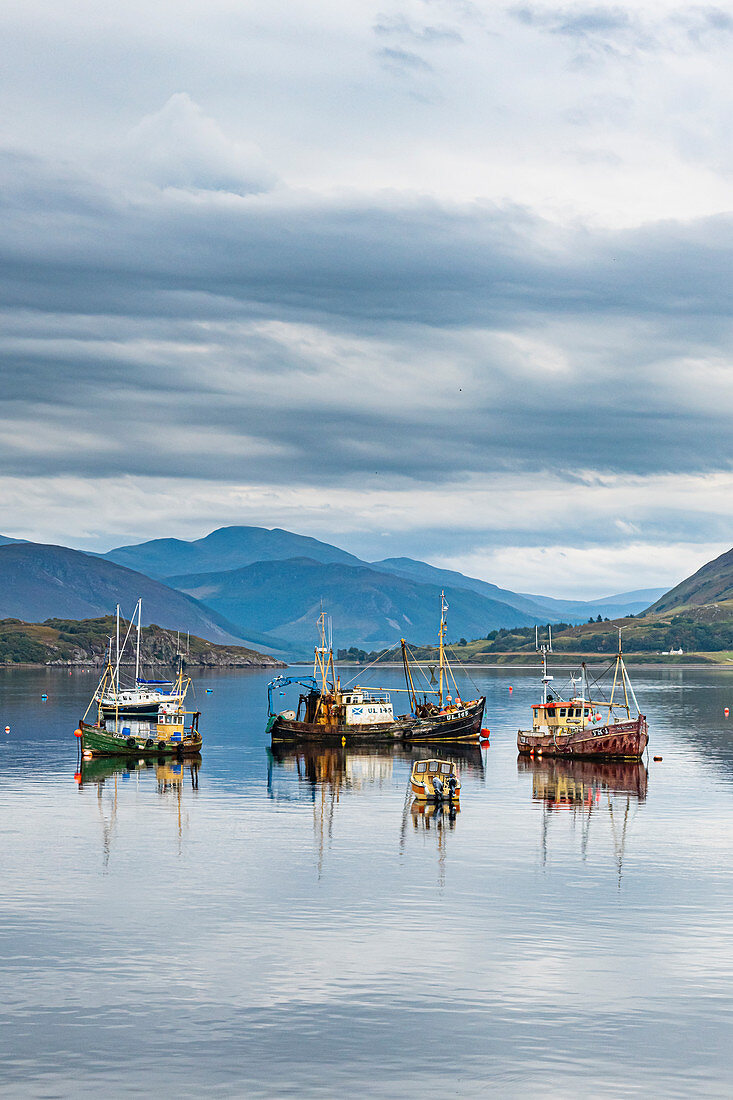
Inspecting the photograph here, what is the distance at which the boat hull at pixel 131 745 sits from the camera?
149887 millimetres

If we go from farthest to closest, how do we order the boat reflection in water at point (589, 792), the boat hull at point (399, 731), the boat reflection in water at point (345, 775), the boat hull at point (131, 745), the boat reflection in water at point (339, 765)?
the boat hull at point (399, 731)
the boat hull at point (131, 745)
the boat reflection in water at point (339, 765)
the boat reflection in water at point (345, 775)
the boat reflection in water at point (589, 792)

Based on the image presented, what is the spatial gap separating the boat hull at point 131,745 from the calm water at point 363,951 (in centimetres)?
4261

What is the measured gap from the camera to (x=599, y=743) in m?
154

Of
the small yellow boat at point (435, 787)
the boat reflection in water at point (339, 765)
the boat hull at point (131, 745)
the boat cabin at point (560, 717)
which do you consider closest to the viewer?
the small yellow boat at point (435, 787)

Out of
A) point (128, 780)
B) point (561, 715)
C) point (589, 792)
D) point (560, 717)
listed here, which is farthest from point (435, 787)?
point (561, 715)

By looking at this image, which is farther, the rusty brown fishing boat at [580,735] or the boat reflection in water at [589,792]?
the rusty brown fishing boat at [580,735]

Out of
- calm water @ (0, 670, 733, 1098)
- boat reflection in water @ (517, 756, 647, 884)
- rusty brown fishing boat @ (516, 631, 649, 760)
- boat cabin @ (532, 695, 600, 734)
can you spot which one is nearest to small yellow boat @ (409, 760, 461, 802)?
calm water @ (0, 670, 733, 1098)

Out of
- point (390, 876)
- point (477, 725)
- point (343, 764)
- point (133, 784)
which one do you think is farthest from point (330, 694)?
point (390, 876)

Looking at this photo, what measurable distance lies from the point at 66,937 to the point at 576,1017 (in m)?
26.6

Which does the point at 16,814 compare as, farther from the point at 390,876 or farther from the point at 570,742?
the point at 570,742

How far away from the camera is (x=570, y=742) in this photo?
515ft

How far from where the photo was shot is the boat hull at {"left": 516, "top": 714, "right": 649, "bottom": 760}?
151625mm

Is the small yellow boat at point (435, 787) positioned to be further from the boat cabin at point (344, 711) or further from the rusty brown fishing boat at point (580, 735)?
the boat cabin at point (344, 711)

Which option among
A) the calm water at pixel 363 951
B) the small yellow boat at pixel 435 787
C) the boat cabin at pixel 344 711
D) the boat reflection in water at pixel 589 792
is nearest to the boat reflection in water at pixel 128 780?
the calm water at pixel 363 951
